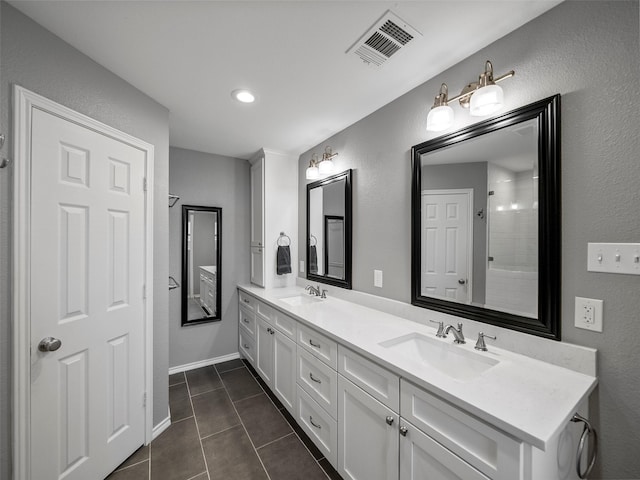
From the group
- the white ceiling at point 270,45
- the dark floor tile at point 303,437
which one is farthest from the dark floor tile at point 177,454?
the white ceiling at point 270,45

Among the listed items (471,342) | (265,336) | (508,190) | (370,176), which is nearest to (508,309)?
(471,342)

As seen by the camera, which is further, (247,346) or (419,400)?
(247,346)

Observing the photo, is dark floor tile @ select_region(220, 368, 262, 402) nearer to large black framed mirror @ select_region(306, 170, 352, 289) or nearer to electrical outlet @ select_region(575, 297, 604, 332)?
large black framed mirror @ select_region(306, 170, 352, 289)

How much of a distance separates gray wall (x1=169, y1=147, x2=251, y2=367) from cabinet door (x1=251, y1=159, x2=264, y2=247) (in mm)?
118

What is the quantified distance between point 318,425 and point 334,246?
1.40 meters

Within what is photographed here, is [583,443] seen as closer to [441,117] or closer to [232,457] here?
[441,117]

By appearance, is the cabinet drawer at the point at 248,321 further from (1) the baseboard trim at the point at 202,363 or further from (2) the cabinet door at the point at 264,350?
(1) the baseboard trim at the point at 202,363

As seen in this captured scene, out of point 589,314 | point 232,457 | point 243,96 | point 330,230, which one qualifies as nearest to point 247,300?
point 330,230

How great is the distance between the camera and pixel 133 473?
1611 millimetres

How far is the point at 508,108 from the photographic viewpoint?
1.28 meters

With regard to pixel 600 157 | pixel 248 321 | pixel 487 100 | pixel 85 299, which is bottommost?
pixel 248 321

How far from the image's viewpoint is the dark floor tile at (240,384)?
243 cm

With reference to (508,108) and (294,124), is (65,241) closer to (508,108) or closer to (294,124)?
(294,124)

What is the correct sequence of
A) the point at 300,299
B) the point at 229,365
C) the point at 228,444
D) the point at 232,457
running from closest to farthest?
the point at 232,457
the point at 228,444
the point at 300,299
the point at 229,365
